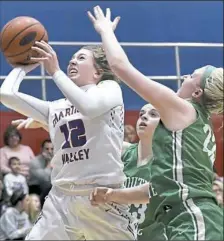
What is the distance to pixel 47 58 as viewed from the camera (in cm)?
394

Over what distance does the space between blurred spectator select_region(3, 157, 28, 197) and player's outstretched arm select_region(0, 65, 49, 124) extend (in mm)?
3560

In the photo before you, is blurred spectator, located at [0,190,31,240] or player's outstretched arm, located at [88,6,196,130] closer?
player's outstretched arm, located at [88,6,196,130]

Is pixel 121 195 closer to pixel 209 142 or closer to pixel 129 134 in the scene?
pixel 209 142

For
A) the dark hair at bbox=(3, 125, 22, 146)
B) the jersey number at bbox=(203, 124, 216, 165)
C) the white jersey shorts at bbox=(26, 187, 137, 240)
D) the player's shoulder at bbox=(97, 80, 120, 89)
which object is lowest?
the dark hair at bbox=(3, 125, 22, 146)

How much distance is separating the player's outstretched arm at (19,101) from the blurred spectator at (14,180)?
3.56m

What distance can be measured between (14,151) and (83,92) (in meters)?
4.50

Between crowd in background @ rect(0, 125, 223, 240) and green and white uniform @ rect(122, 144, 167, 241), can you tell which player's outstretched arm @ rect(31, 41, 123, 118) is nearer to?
green and white uniform @ rect(122, 144, 167, 241)

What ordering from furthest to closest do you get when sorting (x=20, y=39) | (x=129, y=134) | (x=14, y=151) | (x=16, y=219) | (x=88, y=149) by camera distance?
(x=129, y=134), (x=14, y=151), (x=16, y=219), (x=20, y=39), (x=88, y=149)

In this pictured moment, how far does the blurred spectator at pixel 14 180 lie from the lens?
25.2ft

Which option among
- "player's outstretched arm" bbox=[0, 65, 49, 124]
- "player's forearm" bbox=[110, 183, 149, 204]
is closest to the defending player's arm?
"player's forearm" bbox=[110, 183, 149, 204]

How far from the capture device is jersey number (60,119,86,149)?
13.0 feet

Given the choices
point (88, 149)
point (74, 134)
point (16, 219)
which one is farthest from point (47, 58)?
point (16, 219)

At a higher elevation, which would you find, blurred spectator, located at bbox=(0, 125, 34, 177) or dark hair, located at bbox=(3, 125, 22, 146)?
dark hair, located at bbox=(3, 125, 22, 146)

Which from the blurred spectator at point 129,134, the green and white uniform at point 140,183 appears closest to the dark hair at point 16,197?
the blurred spectator at point 129,134
